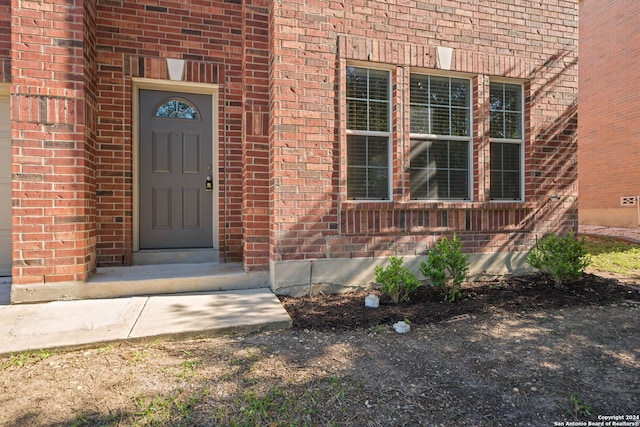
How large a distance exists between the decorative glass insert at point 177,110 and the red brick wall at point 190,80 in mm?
329

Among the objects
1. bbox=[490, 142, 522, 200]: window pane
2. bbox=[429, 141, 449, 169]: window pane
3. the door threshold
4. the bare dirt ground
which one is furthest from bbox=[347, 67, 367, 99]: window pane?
the door threshold

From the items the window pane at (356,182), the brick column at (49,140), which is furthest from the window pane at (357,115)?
the brick column at (49,140)

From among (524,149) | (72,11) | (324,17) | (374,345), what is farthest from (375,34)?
(374,345)

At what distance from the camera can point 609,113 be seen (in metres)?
11.1

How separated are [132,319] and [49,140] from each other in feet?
6.60

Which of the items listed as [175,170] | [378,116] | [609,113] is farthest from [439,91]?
[609,113]

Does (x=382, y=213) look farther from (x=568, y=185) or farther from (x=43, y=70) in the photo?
(x=43, y=70)

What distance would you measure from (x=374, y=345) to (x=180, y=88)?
12.8ft

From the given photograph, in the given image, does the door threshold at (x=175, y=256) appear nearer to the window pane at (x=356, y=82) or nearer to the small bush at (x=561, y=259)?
the window pane at (x=356, y=82)

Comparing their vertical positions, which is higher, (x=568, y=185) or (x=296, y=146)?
(x=296, y=146)

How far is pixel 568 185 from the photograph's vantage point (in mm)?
4879

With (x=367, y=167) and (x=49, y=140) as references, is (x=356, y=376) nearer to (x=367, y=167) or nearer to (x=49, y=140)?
(x=367, y=167)

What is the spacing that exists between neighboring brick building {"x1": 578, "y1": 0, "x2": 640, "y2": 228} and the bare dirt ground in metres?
9.71

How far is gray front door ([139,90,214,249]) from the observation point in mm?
4590
